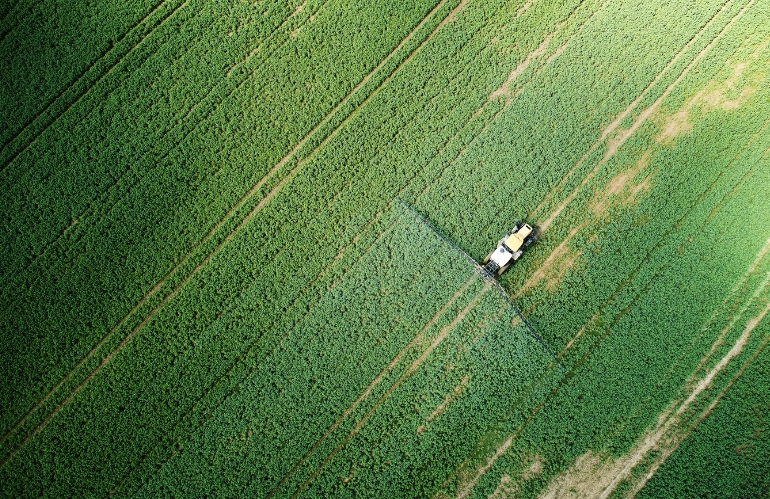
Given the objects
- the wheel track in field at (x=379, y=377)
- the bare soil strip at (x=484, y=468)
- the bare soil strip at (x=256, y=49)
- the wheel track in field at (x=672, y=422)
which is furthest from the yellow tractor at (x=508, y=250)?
the bare soil strip at (x=256, y=49)

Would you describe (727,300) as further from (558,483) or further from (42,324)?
(42,324)

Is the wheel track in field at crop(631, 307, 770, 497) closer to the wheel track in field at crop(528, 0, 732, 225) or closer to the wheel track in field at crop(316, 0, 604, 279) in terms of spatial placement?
the wheel track in field at crop(528, 0, 732, 225)

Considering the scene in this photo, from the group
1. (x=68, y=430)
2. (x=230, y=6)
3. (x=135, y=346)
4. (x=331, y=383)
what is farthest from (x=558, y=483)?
(x=230, y=6)

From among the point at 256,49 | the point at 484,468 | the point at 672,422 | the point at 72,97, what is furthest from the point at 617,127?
the point at 72,97

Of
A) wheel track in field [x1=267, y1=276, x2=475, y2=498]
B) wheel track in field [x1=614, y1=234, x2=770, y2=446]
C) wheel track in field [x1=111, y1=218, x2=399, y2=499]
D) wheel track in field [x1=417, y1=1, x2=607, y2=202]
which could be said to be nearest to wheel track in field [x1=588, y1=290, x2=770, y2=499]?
wheel track in field [x1=614, y1=234, x2=770, y2=446]

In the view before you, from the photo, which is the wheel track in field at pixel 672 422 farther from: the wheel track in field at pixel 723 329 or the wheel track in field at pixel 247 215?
the wheel track in field at pixel 247 215

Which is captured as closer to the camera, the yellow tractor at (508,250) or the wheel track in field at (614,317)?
the wheel track in field at (614,317)

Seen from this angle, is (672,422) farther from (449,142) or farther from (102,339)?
(102,339)
